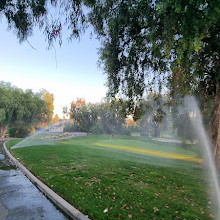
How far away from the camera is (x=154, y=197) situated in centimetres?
594

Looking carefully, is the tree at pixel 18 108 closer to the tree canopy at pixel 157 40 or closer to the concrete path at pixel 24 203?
the concrete path at pixel 24 203

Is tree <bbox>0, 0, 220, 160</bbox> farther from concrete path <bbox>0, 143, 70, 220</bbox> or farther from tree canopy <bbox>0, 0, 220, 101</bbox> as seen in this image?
concrete path <bbox>0, 143, 70, 220</bbox>

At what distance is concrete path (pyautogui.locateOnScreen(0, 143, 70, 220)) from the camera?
4812 mm

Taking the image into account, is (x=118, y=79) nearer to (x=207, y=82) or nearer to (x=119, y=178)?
(x=119, y=178)

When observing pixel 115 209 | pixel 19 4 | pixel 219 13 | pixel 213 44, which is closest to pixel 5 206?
pixel 115 209

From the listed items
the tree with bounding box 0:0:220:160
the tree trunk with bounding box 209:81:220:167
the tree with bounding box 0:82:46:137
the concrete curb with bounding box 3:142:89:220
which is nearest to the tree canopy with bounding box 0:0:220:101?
the tree with bounding box 0:0:220:160

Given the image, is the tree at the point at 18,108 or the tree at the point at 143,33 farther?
Answer: the tree at the point at 18,108

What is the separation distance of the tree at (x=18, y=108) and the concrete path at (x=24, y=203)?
96.6 feet

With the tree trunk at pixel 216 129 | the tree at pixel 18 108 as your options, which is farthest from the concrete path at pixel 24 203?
the tree at pixel 18 108

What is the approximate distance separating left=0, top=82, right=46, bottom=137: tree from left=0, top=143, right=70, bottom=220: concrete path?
29.4 meters

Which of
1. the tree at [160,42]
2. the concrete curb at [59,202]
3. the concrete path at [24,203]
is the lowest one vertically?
the concrete path at [24,203]

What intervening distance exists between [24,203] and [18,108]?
1327 inches

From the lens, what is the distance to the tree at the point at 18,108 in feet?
113

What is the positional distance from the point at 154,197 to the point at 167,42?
485 centimetres
